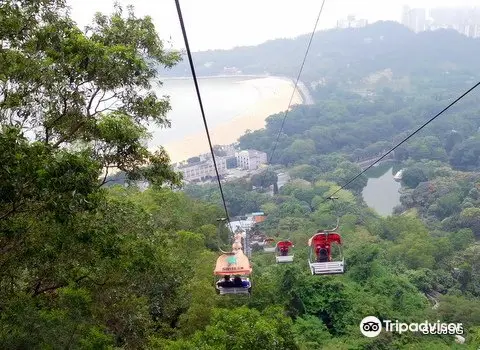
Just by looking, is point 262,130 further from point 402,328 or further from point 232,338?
point 232,338

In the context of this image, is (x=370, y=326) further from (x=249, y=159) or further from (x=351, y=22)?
(x=351, y=22)

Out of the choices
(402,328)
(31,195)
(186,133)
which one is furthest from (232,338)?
(186,133)

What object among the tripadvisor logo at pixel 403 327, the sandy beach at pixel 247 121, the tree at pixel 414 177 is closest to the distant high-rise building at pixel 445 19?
the sandy beach at pixel 247 121

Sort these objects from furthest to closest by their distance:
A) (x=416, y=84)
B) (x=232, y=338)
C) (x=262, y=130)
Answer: (x=416, y=84)
(x=262, y=130)
(x=232, y=338)

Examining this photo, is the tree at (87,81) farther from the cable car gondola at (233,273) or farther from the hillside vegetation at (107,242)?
the cable car gondola at (233,273)

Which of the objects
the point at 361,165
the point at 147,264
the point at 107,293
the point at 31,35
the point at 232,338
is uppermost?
the point at 31,35

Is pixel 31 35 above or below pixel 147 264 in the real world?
above
